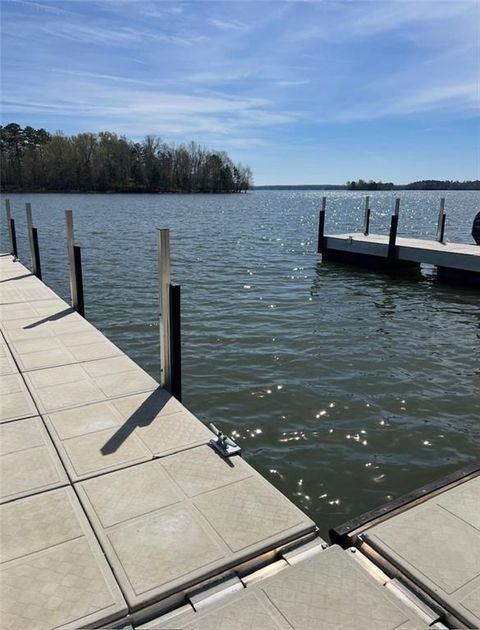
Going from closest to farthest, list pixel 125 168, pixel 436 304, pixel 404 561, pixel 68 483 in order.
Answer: pixel 404 561, pixel 68 483, pixel 436 304, pixel 125 168

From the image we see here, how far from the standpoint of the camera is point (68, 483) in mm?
3180

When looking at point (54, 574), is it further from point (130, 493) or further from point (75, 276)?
point (75, 276)

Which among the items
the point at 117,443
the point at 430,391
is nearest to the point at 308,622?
the point at 117,443

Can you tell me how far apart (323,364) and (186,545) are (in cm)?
495

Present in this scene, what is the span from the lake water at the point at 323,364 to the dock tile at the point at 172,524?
127 cm

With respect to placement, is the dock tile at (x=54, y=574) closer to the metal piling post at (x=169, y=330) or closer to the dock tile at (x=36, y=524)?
the dock tile at (x=36, y=524)

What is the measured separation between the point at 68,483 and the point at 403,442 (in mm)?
3525

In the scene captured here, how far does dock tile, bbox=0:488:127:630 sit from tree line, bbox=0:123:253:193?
99.3 m

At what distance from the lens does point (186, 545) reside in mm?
2631

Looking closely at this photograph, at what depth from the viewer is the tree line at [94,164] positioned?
3760 inches

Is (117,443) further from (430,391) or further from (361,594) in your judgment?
(430,391)

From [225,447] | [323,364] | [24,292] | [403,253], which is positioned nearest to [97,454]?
[225,447]

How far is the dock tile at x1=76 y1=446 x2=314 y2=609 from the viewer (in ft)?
8.00

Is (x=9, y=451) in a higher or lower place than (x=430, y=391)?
higher
